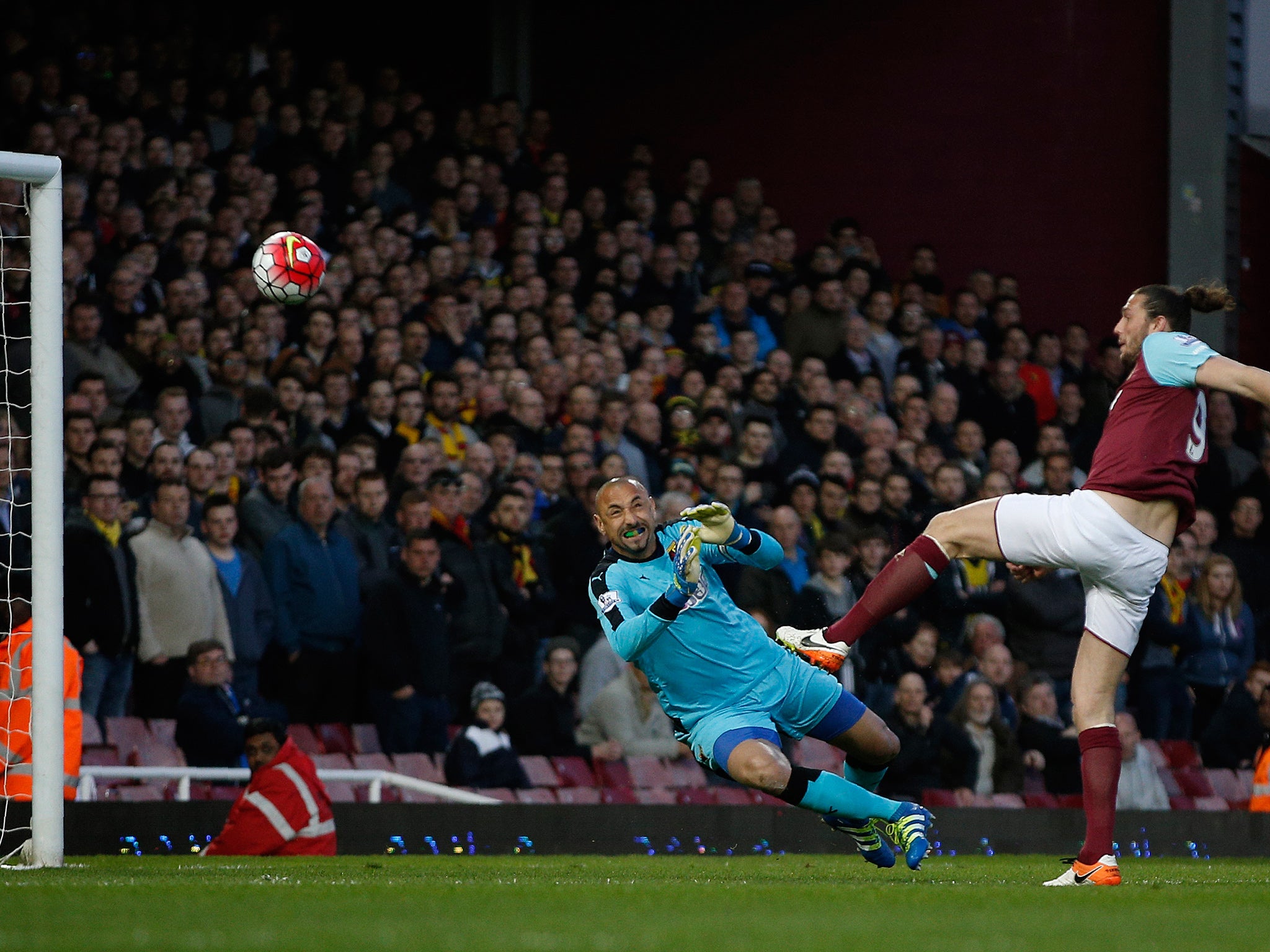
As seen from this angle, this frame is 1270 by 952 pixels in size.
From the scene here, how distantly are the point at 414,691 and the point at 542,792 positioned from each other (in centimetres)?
102

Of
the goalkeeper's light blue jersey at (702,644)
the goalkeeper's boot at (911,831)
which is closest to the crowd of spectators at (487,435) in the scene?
the goalkeeper's light blue jersey at (702,644)

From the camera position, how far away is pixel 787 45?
20453 millimetres

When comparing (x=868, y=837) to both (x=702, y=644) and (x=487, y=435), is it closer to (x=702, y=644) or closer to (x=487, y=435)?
(x=702, y=644)

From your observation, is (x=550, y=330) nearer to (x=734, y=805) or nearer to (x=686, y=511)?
(x=734, y=805)

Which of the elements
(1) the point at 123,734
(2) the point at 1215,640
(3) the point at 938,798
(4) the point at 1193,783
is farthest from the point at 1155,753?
(1) the point at 123,734

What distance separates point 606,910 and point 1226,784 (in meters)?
9.02

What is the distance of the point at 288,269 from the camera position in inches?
414

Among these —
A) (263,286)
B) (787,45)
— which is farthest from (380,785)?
(787,45)

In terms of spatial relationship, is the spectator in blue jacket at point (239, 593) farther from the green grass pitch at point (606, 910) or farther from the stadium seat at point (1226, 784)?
the stadium seat at point (1226, 784)

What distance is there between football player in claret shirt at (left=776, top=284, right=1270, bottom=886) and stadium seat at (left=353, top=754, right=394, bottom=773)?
4735mm

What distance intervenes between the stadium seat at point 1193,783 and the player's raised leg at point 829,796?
6788mm

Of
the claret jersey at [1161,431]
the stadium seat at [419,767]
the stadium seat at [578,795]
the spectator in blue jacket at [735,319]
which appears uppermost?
the spectator in blue jacket at [735,319]

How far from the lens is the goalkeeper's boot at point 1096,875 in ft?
23.0

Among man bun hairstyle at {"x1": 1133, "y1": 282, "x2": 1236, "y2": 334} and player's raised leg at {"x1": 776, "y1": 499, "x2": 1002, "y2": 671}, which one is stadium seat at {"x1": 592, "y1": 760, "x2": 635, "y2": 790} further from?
man bun hairstyle at {"x1": 1133, "y1": 282, "x2": 1236, "y2": 334}
